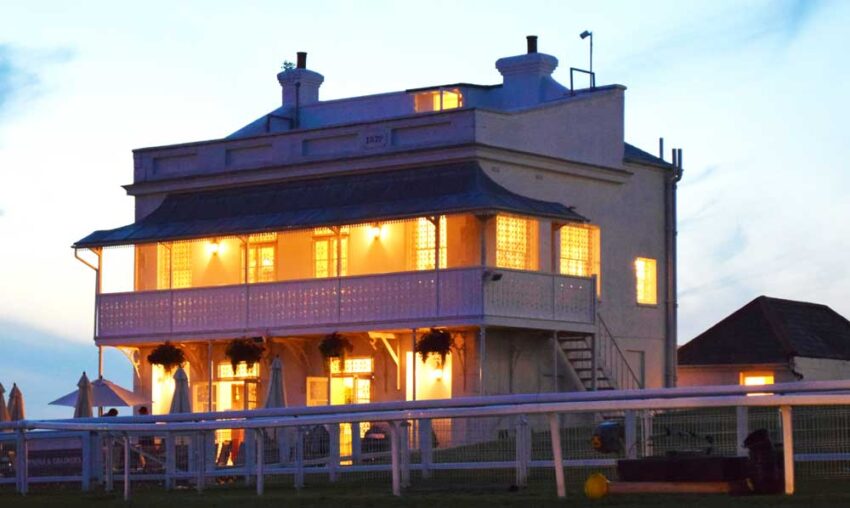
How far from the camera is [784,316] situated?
158ft

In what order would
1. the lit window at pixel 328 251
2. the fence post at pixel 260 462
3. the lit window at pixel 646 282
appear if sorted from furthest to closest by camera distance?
the lit window at pixel 646 282, the lit window at pixel 328 251, the fence post at pixel 260 462

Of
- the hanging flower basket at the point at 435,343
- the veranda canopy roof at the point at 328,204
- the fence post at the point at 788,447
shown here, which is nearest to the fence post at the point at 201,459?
the fence post at the point at 788,447

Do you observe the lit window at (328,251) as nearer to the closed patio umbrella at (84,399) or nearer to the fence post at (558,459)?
the closed patio umbrella at (84,399)

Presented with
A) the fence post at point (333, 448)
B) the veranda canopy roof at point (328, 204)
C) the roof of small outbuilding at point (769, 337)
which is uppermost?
the veranda canopy roof at point (328, 204)

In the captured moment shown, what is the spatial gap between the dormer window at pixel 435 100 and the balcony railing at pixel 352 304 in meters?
6.00

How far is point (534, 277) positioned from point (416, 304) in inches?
99.6

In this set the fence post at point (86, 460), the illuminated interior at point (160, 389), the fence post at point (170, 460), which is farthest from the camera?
the illuminated interior at point (160, 389)

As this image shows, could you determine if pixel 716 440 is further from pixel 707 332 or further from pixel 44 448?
pixel 707 332

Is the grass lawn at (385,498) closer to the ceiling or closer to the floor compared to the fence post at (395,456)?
closer to the floor

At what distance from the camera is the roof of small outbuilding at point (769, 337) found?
1815 inches

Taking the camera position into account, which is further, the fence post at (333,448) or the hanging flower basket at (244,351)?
the hanging flower basket at (244,351)

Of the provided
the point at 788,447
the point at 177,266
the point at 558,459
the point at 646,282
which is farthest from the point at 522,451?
the point at 177,266

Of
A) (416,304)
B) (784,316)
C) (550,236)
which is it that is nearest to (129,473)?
(416,304)

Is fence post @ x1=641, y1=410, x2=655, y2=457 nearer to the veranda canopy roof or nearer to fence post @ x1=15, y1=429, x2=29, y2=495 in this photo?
fence post @ x1=15, y1=429, x2=29, y2=495
